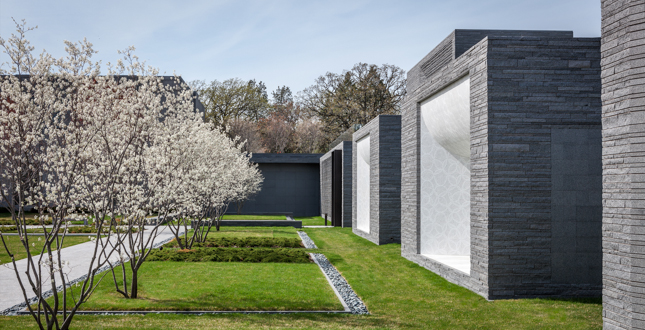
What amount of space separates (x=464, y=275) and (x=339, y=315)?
2612 millimetres

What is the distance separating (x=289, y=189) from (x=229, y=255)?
64.7ft

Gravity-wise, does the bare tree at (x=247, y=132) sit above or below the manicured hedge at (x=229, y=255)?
above

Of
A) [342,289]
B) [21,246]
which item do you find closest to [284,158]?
[21,246]

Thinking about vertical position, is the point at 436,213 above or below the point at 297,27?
below

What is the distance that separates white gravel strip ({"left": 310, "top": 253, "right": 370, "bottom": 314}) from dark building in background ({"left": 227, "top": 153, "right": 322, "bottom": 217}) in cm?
1968

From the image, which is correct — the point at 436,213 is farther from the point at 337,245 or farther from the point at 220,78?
the point at 220,78

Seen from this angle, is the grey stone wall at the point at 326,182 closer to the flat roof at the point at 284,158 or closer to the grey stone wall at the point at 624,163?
the flat roof at the point at 284,158

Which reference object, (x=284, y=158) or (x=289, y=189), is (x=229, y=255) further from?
(x=289, y=189)

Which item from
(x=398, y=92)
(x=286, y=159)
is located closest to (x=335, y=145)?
(x=286, y=159)

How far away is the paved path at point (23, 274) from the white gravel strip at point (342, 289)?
3459mm

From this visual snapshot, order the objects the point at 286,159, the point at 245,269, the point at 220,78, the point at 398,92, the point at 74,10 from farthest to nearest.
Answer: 1. the point at 220,78
2. the point at 398,92
3. the point at 286,159
4. the point at 245,269
5. the point at 74,10

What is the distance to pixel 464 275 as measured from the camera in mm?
7629

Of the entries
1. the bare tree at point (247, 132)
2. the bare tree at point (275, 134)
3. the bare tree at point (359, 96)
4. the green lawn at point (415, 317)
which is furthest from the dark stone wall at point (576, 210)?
the bare tree at point (275, 134)

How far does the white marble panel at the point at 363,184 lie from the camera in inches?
645
